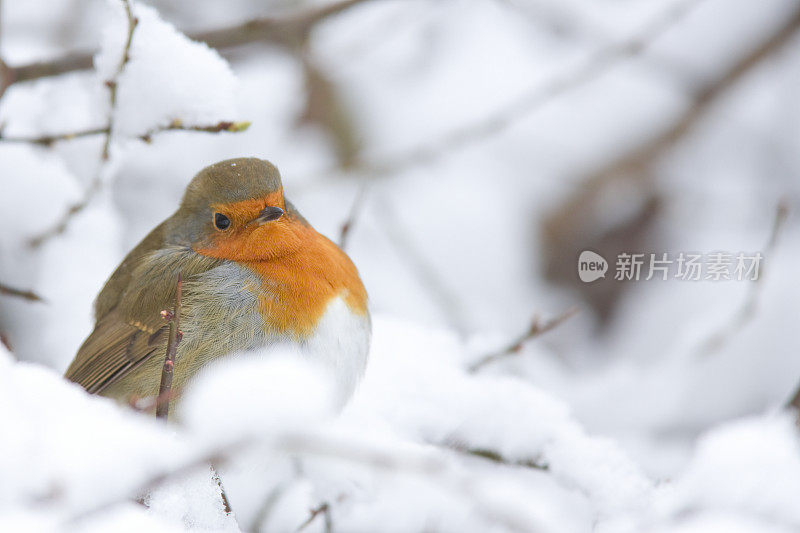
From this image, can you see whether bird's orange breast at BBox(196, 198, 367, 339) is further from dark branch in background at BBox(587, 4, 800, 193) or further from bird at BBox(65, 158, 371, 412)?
dark branch in background at BBox(587, 4, 800, 193)

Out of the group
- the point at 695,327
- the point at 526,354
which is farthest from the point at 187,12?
the point at 695,327

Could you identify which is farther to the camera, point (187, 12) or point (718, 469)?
point (187, 12)

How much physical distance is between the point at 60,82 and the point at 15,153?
1.57 ft

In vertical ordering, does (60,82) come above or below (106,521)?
above

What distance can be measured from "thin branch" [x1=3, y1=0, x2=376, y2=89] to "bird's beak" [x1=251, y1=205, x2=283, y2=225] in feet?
2.53

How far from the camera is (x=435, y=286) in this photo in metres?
4.29

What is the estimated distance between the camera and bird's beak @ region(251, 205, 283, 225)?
8.94 feet

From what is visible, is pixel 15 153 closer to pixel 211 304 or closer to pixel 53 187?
pixel 53 187

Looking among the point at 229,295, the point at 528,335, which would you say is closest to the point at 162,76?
the point at 229,295

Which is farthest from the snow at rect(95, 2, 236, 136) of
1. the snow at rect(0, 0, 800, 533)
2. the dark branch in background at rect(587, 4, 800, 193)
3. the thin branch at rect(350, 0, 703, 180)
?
the dark branch in background at rect(587, 4, 800, 193)

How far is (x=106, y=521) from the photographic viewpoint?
133cm
